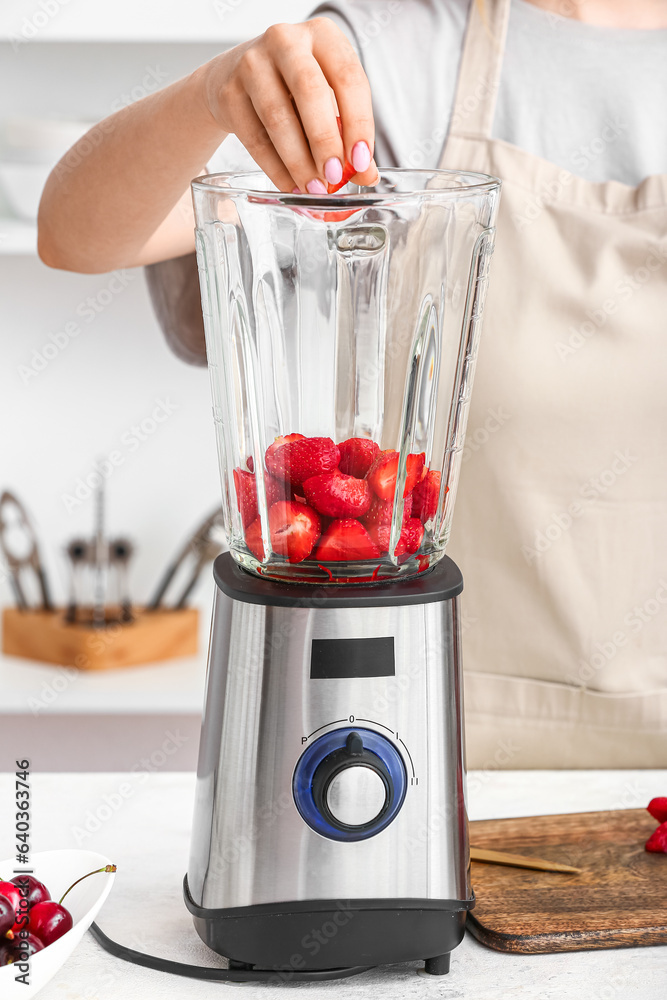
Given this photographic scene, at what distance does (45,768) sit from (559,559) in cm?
114

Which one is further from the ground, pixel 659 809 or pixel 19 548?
pixel 659 809

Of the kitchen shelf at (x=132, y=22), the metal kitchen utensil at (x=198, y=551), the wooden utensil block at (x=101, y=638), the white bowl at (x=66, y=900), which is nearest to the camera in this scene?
the white bowl at (x=66, y=900)

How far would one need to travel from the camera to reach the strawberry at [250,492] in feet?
1.80

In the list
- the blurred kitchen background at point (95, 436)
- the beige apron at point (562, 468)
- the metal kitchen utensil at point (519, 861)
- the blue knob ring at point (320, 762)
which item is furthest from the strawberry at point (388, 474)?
the blurred kitchen background at point (95, 436)

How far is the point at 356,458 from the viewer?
545 millimetres

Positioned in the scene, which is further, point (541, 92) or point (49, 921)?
point (541, 92)

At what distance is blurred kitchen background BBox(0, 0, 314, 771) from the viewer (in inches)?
62.0

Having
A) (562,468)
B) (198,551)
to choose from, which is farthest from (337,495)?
(198,551)

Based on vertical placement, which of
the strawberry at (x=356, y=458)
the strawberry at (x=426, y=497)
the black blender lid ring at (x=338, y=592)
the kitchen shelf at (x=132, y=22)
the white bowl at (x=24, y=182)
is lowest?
the black blender lid ring at (x=338, y=592)

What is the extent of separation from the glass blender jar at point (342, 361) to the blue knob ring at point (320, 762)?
0.27ft

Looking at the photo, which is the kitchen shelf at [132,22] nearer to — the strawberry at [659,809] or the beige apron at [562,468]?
the beige apron at [562,468]

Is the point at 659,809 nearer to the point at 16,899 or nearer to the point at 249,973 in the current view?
the point at 249,973

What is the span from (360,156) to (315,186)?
0.03 metres

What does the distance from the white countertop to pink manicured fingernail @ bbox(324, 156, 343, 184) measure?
17.0 inches
